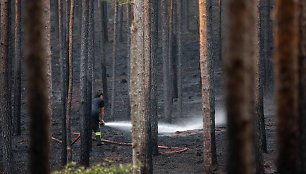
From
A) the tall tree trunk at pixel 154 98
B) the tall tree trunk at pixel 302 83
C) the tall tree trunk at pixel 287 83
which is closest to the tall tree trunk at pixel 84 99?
the tall tree trunk at pixel 154 98

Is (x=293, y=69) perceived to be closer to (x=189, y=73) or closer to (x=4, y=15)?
(x=4, y=15)

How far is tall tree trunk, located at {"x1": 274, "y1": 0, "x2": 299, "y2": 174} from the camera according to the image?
283 inches

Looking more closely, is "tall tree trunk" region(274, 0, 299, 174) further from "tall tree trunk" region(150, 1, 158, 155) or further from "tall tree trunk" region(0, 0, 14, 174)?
"tall tree trunk" region(150, 1, 158, 155)

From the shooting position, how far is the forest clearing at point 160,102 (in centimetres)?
596

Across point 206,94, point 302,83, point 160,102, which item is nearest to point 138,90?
point 206,94

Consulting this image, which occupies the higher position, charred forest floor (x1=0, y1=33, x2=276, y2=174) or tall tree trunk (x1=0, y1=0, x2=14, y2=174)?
tall tree trunk (x1=0, y1=0, x2=14, y2=174)

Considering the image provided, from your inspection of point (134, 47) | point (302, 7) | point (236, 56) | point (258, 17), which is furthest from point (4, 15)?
point (236, 56)

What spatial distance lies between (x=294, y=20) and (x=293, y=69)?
23.1 inches

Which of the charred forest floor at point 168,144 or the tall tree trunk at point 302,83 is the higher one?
the tall tree trunk at point 302,83

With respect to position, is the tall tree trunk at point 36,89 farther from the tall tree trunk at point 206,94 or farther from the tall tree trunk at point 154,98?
the tall tree trunk at point 154,98

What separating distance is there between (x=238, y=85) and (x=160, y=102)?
95.7 ft

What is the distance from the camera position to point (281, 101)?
7.31 metres

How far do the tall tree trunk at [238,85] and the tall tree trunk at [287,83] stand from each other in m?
1.43

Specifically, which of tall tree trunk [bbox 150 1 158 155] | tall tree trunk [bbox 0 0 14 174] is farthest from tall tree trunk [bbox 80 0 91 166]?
tall tree trunk [bbox 0 0 14 174]
